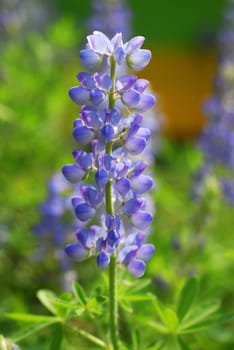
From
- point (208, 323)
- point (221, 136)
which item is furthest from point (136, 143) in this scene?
point (221, 136)

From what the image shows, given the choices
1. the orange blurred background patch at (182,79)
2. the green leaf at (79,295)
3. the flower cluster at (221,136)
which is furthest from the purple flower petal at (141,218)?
the orange blurred background patch at (182,79)

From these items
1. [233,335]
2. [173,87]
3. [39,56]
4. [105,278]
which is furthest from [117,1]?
[173,87]

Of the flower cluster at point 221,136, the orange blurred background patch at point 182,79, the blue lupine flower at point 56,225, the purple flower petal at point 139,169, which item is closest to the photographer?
the purple flower petal at point 139,169

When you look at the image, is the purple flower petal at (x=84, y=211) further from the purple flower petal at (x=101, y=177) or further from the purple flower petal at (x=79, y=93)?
the purple flower petal at (x=79, y=93)

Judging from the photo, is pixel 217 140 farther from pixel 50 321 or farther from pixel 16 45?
pixel 50 321

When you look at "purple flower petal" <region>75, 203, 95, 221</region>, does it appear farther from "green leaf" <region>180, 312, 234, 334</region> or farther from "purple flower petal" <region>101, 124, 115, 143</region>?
"green leaf" <region>180, 312, 234, 334</region>

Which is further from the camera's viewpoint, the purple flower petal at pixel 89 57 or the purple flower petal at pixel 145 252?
the purple flower petal at pixel 145 252
